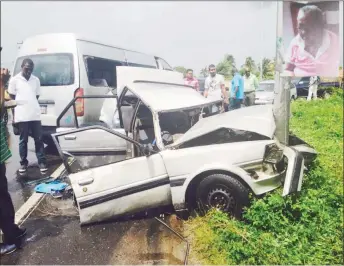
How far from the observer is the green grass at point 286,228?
2.68m

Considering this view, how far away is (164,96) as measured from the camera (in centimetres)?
421

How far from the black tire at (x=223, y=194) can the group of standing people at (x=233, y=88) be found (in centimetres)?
393

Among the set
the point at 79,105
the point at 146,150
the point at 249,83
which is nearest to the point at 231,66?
the point at 249,83

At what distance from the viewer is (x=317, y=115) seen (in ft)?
19.5

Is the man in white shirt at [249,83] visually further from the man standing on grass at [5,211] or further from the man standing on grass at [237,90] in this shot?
the man standing on grass at [5,211]

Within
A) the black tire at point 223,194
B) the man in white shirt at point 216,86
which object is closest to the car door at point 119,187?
the black tire at point 223,194

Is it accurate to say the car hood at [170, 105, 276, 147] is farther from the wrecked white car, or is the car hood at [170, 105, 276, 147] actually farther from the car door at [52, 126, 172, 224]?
the car door at [52, 126, 172, 224]

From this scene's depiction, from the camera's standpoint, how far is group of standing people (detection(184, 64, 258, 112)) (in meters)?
7.53

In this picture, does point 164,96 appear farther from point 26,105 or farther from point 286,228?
point 26,105

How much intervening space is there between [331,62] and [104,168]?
2.71m

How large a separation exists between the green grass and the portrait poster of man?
1.03 metres

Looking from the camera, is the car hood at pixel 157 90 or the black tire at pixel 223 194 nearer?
the black tire at pixel 223 194

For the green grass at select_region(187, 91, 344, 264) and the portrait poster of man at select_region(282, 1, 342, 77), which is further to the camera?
the portrait poster of man at select_region(282, 1, 342, 77)

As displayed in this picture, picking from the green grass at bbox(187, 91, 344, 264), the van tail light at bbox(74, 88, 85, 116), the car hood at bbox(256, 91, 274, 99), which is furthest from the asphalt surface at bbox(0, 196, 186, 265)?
the car hood at bbox(256, 91, 274, 99)
